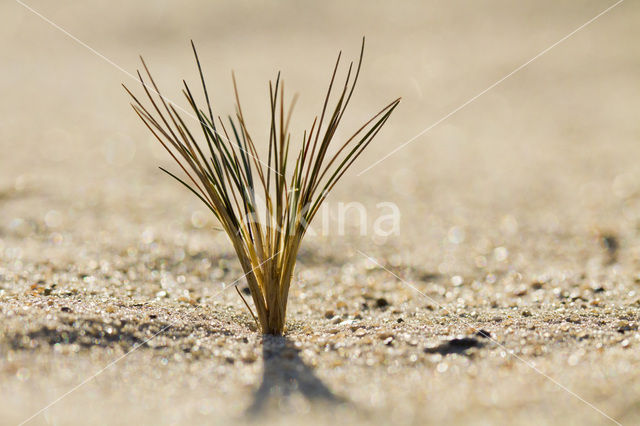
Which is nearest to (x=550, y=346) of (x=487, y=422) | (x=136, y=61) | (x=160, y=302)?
(x=487, y=422)

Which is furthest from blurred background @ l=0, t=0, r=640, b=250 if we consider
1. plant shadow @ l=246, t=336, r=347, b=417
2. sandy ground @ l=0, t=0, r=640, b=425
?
plant shadow @ l=246, t=336, r=347, b=417

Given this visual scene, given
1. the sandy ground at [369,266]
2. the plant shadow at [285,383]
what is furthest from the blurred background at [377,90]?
the plant shadow at [285,383]

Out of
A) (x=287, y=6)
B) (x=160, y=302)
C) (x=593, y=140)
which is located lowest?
(x=160, y=302)

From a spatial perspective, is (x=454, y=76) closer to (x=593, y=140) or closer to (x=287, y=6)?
(x=593, y=140)

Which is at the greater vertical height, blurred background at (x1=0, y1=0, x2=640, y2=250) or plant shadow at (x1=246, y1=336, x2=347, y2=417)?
blurred background at (x1=0, y1=0, x2=640, y2=250)

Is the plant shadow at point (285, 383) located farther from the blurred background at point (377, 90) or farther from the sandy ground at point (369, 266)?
the blurred background at point (377, 90)

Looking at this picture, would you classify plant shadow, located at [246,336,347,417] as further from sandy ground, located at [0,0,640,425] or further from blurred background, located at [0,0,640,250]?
blurred background, located at [0,0,640,250]

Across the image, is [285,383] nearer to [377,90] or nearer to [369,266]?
[369,266]

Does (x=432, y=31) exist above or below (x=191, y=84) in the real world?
above
